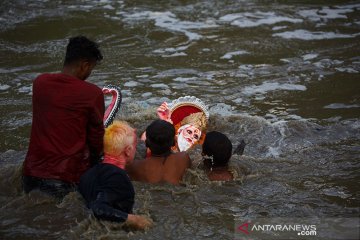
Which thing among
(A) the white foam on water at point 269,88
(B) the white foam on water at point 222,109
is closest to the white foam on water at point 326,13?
(A) the white foam on water at point 269,88

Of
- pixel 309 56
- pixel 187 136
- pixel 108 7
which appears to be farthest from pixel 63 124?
pixel 108 7

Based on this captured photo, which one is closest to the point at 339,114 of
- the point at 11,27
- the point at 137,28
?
the point at 137,28

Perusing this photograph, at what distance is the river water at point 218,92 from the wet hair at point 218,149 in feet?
0.65

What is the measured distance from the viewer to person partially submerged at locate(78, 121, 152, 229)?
4199 millimetres

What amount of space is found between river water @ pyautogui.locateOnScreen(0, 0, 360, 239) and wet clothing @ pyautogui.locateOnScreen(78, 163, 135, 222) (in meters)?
0.25

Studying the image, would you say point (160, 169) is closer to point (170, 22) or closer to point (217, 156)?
point (217, 156)

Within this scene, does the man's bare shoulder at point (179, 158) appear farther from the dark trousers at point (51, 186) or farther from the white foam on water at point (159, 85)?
the white foam on water at point (159, 85)

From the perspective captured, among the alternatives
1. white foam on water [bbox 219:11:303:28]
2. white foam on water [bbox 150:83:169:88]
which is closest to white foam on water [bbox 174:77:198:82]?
white foam on water [bbox 150:83:169:88]

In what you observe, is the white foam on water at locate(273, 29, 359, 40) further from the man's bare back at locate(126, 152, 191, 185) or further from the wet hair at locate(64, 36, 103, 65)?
the wet hair at locate(64, 36, 103, 65)

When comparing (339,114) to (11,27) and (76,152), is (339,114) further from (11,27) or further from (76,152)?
(11,27)

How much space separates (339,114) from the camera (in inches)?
286

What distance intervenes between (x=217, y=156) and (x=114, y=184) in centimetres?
142

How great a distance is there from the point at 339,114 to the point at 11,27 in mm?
7494

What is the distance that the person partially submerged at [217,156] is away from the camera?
17.4 feet
